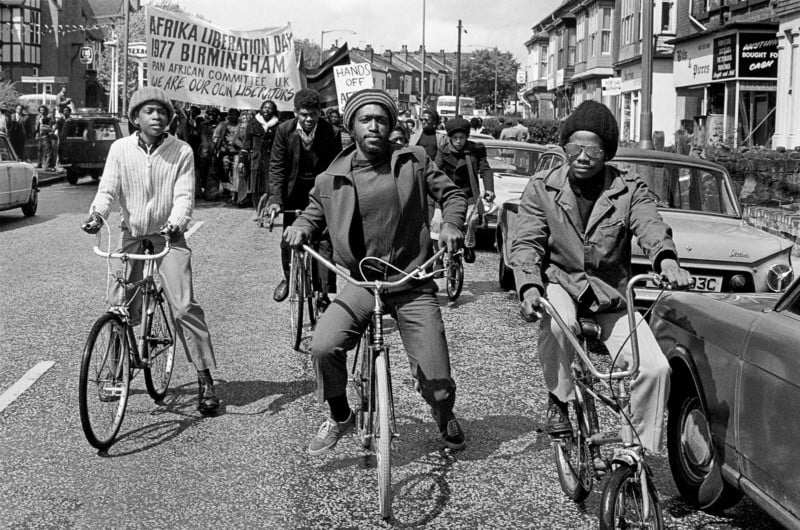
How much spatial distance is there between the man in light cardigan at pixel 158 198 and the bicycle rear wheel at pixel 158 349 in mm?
124

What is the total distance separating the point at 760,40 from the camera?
1193 inches

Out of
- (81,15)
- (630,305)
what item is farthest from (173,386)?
(81,15)

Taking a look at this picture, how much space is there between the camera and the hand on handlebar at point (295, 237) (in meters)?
5.24

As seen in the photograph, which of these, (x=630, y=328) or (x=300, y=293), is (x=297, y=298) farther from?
(x=630, y=328)

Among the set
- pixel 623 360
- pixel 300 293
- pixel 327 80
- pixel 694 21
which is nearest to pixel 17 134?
pixel 327 80

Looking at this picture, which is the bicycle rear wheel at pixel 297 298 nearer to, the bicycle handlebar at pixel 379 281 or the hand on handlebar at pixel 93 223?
the hand on handlebar at pixel 93 223

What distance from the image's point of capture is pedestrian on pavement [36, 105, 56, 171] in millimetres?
32322

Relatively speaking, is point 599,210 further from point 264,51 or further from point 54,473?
point 264,51

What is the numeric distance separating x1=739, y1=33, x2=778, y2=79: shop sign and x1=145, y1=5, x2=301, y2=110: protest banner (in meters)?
14.2

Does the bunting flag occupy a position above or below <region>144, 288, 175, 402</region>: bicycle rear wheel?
above

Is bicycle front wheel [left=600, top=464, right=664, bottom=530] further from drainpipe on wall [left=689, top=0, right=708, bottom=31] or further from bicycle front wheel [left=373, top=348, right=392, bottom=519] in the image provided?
drainpipe on wall [left=689, top=0, right=708, bottom=31]

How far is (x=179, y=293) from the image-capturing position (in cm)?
631

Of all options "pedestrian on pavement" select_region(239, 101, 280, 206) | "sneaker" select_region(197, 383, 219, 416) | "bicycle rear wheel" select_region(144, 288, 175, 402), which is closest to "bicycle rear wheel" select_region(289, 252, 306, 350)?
"bicycle rear wheel" select_region(144, 288, 175, 402)

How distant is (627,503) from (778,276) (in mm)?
5195
